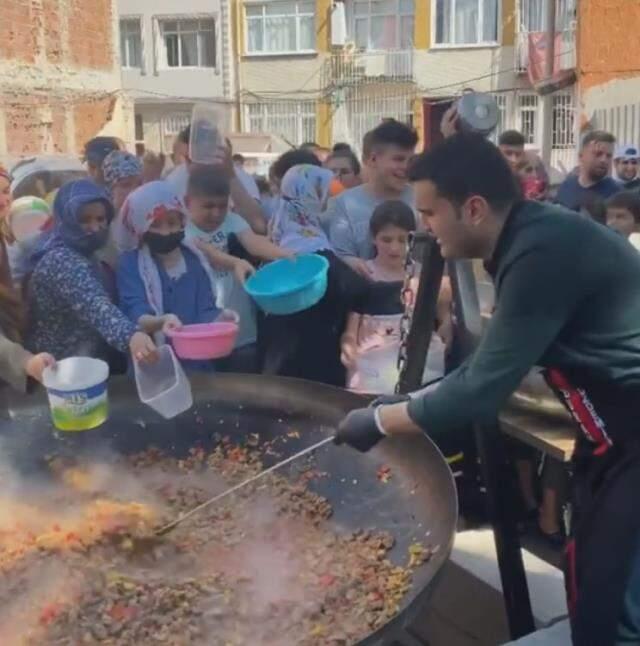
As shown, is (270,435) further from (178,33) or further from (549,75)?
(178,33)

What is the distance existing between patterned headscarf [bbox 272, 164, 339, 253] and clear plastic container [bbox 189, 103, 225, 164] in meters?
0.37

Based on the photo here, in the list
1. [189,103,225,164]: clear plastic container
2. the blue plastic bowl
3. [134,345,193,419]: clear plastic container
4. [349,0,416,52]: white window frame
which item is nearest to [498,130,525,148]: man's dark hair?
[189,103,225,164]: clear plastic container

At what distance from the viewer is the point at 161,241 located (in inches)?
128

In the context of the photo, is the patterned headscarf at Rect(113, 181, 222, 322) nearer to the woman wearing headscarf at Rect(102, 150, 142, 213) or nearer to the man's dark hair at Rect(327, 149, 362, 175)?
the woman wearing headscarf at Rect(102, 150, 142, 213)

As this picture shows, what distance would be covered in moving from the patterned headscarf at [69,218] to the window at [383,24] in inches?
931

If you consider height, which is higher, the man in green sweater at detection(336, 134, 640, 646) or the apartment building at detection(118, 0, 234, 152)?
the apartment building at detection(118, 0, 234, 152)

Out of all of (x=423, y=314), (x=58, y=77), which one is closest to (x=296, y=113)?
(x=58, y=77)

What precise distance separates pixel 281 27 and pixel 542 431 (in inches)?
1004

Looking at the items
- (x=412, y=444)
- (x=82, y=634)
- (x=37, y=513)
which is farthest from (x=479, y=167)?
(x=37, y=513)

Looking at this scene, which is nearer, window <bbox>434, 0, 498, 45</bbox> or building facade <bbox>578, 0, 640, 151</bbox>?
building facade <bbox>578, 0, 640, 151</bbox>

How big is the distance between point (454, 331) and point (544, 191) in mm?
3363

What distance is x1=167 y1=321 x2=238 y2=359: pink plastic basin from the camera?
294 cm

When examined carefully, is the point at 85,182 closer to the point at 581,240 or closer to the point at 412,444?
the point at 412,444

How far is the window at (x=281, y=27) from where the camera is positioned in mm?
26141
